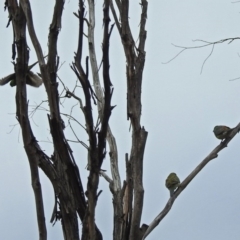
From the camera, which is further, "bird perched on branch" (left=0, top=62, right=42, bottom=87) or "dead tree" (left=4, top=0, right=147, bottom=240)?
"bird perched on branch" (left=0, top=62, right=42, bottom=87)

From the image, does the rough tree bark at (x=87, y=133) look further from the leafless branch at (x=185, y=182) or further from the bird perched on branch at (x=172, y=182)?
the bird perched on branch at (x=172, y=182)

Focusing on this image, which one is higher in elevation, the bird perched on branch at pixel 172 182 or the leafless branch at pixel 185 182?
the bird perched on branch at pixel 172 182

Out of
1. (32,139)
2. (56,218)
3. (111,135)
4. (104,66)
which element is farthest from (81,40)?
(111,135)

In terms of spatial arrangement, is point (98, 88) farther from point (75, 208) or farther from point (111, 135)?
point (75, 208)

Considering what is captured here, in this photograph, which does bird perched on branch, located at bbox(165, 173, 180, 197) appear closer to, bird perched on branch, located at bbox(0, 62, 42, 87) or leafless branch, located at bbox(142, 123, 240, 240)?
leafless branch, located at bbox(142, 123, 240, 240)

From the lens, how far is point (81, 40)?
1391 mm

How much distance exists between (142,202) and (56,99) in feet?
1.70

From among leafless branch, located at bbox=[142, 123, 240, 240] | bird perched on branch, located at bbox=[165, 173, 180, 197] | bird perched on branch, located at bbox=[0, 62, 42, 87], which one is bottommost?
leafless branch, located at bbox=[142, 123, 240, 240]

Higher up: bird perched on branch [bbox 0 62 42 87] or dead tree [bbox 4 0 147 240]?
bird perched on branch [bbox 0 62 42 87]

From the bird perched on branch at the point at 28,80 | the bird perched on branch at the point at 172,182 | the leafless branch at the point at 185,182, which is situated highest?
the bird perched on branch at the point at 28,80

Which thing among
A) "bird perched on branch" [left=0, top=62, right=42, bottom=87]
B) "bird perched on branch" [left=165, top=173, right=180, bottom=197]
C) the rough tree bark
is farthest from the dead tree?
"bird perched on branch" [left=165, top=173, right=180, bottom=197]

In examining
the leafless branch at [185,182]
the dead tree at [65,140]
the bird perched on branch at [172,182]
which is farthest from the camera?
the bird perched on branch at [172,182]

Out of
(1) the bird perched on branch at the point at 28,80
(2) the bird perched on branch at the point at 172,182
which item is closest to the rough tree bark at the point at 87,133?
(1) the bird perched on branch at the point at 28,80

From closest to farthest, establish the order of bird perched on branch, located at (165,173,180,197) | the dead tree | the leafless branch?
the dead tree
the leafless branch
bird perched on branch, located at (165,173,180,197)
